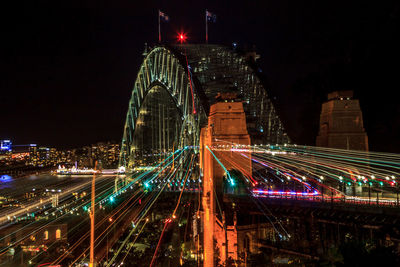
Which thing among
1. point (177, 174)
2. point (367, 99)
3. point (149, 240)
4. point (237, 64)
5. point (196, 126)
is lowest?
point (149, 240)

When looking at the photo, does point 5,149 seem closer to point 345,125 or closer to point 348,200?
point 345,125

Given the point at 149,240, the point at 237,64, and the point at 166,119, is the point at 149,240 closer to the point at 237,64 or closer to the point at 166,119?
the point at 237,64

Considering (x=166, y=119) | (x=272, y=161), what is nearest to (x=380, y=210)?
(x=272, y=161)

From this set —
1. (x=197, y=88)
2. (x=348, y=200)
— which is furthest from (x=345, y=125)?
(x=197, y=88)

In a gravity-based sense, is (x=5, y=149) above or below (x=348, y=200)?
above

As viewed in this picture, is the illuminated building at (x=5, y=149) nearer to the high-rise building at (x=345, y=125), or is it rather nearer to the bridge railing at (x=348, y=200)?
the high-rise building at (x=345, y=125)

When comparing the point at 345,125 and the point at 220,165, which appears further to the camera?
the point at 345,125

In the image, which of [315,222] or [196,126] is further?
[196,126]
